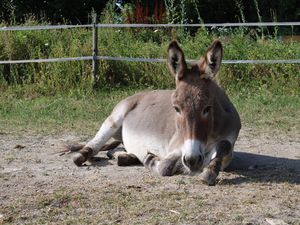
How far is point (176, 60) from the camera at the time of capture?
534 centimetres

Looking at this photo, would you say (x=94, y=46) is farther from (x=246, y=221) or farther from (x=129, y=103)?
(x=246, y=221)

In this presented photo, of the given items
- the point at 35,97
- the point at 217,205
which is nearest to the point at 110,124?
the point at 217,205

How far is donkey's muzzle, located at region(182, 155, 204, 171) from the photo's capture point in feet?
15.1

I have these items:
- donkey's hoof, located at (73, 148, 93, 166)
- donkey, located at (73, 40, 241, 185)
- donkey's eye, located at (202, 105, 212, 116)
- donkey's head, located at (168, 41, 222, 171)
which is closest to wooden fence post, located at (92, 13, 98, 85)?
donkey, located at (73, 40, 241, 185)

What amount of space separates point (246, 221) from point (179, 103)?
129cm

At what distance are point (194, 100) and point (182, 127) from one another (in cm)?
24

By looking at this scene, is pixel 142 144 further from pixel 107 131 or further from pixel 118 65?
pixel 118 65

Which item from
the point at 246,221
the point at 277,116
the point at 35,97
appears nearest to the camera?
the point at 246,221

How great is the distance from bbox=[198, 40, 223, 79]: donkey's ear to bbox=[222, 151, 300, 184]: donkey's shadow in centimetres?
92

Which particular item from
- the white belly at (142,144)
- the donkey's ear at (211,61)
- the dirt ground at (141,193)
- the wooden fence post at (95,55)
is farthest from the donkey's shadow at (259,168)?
the wooden fence post at (95,55)

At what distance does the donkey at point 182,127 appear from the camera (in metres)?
4.87

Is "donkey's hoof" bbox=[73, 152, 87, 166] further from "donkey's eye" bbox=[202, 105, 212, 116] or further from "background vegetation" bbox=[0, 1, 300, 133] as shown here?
"background vegetation" bbox=[0, 1, 300, 133]

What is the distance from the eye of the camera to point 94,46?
12141 millimetres

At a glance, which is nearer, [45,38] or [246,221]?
[246,221]
